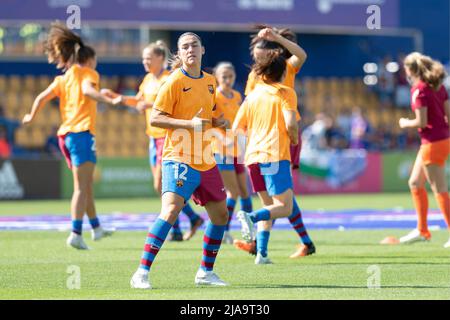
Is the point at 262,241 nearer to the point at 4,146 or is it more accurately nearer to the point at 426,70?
the point at 426,70

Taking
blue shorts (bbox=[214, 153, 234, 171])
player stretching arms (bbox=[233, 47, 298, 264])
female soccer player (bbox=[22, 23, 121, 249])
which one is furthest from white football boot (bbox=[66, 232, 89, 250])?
player stretching arms (bbox=[233, 47, 298, 264])

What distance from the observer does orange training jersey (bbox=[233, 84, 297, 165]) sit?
10008 mm

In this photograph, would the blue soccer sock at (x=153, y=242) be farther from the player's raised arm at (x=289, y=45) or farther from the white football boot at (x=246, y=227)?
the player's raised arm at (x=289, y=45)

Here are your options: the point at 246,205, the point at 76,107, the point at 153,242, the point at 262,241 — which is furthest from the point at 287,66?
the point at 153,242

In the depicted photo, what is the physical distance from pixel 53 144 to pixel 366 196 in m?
8.60

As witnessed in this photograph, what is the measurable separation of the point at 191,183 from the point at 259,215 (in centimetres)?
124

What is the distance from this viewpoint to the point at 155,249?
847 centimetres

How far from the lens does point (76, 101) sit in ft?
41.0

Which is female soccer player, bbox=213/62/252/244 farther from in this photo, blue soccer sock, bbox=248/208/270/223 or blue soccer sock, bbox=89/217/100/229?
blue soccer sock, bbox=248/208/270/223

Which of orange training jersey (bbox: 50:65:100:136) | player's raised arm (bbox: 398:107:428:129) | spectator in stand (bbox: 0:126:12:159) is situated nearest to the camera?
player's raised arm (bbox: 398:107:428:129)

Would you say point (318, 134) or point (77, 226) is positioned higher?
point (77, 226)

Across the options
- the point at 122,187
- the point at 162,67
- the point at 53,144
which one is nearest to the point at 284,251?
the point at 162,67

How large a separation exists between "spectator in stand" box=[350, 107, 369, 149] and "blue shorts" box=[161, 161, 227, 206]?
2156cm

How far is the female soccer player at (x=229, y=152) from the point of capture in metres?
12.8
